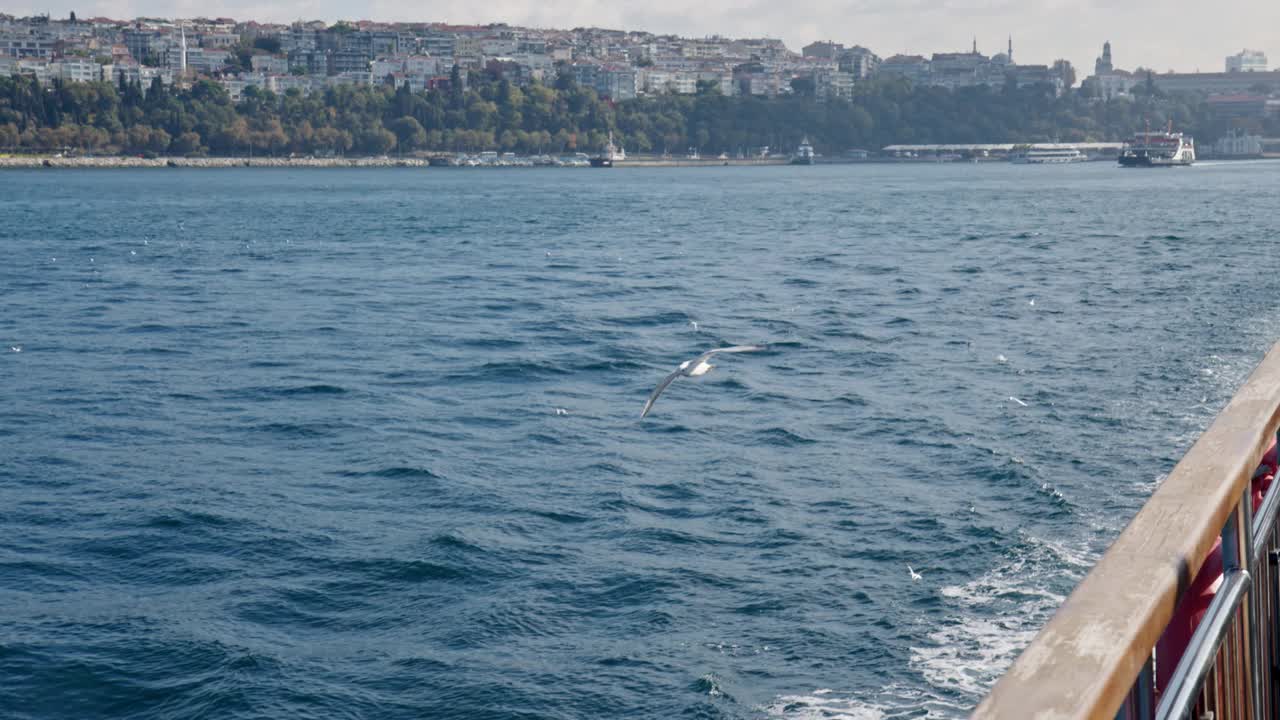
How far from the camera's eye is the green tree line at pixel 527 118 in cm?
13038

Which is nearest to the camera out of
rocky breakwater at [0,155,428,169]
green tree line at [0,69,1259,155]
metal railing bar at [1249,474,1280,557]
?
metal railing bar at [1249,474,1280,557]

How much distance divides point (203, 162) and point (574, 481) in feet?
419

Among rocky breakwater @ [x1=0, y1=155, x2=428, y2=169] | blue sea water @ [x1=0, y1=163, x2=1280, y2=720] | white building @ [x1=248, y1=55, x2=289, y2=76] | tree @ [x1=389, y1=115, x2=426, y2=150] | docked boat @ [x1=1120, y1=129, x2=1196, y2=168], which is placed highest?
white building @ [x1=248, y1=55, x2=289, y2=76]

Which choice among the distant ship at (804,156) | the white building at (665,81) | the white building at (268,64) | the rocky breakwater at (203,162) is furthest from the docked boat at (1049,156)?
the white building at (268,64)

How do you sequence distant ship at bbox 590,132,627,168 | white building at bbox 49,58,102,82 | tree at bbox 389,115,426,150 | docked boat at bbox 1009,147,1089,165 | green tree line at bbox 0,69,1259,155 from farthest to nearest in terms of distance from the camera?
white building at bbox 49,58,102,82 → docked boat at bbox 1009,147,1089,165 → distant ship at bbox 590,132,627,168 → tree at bbox 389,115,426,150 → green tree line at bbox 0,69,1259,155

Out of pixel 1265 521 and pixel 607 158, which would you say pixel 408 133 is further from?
pixel 1265 521

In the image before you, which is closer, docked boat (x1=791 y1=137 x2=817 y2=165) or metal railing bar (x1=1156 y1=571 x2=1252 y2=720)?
metal railing bar (x1=1156 y1=571 x2=1252 y2=720)

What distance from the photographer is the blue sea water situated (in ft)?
25.1

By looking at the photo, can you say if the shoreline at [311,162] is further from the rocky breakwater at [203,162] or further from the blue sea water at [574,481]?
the blue sea water at [574,481]

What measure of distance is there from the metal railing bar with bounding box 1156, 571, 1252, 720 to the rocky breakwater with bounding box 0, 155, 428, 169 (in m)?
133

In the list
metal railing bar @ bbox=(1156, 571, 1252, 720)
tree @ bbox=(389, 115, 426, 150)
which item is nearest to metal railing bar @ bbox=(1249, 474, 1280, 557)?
metal railing bar @ bbox=(1156, 571, 1252, 720)

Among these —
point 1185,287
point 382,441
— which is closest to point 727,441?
point 382,441

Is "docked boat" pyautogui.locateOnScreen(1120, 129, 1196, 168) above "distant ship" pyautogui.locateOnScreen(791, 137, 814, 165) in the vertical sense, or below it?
below

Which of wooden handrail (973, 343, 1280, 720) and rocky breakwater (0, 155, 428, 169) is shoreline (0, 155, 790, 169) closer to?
rocky breakwater (0, 155, 428, 169)
